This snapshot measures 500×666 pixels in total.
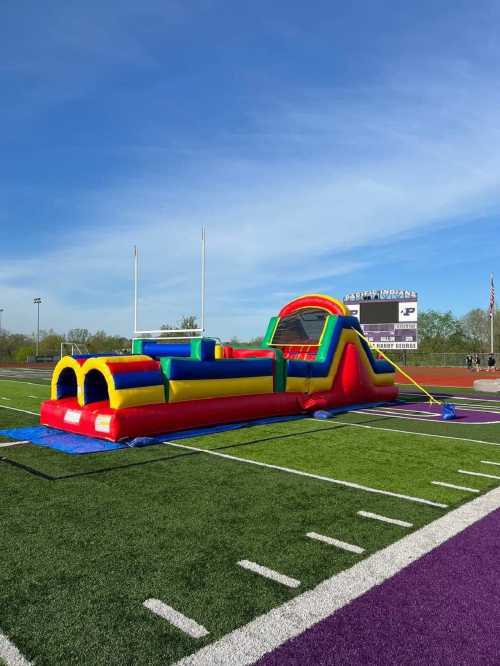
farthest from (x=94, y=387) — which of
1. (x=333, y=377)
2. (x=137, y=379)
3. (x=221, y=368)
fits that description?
(x=333, y=377)

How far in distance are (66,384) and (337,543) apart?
7266mm

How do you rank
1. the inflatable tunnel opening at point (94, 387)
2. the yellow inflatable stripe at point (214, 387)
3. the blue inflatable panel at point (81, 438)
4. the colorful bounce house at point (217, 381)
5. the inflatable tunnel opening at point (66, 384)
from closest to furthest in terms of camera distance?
the blue inflatable panel at point (81, 438)
the colorful bounce house at point (217, 381)
the yellow inflatable stripe at point (214, 387)
the inflatable tunnel opening at point (94, 387)
the inflatable tunnel opening at point (66, 384)

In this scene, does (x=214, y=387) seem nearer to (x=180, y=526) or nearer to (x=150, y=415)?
(x=150, y=415)

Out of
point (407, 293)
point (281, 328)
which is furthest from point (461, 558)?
point (407, 293)

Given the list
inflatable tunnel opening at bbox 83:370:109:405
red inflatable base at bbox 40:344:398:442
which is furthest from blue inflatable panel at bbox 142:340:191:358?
inflatable tunnel opening at bbox 83:370:109:405

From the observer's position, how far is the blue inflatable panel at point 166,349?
10587 mm

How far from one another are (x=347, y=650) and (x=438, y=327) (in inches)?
2635

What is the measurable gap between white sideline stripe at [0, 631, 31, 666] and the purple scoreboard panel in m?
31.9

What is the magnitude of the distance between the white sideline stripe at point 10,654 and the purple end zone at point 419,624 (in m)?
1.17

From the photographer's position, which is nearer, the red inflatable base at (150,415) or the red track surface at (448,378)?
the red inflatable base at (150,415)

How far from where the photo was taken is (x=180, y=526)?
4.26 meters

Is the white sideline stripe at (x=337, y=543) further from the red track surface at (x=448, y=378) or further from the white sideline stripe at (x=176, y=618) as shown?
the red track surface at (x=448, y=378)

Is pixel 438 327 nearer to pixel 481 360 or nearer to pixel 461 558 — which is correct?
pixel 481 360

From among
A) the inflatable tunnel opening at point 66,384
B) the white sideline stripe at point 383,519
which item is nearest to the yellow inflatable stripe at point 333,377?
the inflatable tunnel opening at point 66,384
